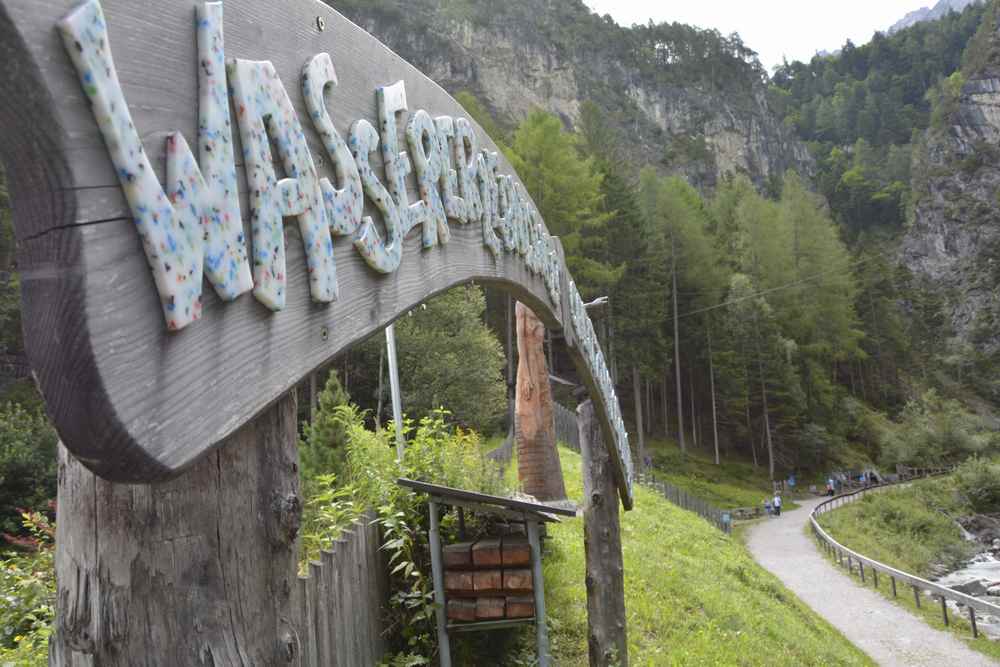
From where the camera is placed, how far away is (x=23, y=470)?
14.2 metres

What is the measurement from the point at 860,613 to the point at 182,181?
1480 centimetres

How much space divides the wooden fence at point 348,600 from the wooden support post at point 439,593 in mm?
407

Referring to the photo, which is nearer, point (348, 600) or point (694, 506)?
point (348, 600)

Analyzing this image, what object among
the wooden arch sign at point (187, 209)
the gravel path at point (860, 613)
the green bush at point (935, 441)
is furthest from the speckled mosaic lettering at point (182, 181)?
the green bush at point (935, 441)

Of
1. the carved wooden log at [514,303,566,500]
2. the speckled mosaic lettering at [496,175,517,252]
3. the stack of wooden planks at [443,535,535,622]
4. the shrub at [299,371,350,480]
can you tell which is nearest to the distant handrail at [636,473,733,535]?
the carved wooden log at [514,303,566,500]

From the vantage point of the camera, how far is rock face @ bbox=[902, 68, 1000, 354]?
54188mm

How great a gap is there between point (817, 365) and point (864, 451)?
490 centimetres

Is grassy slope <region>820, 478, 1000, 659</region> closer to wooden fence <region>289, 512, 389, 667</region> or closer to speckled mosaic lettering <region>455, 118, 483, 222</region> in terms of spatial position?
wooden fence <region>289, 512, 389, 667</region>

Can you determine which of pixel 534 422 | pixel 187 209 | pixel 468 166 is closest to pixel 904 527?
pixel 534 422

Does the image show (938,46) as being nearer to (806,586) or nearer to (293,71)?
(806,586)

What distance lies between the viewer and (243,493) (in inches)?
46.2

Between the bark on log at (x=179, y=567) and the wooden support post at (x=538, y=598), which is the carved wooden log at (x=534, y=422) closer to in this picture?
the wooden support post at (x=538, y=598)

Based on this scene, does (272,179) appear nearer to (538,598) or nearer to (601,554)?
(538,598)

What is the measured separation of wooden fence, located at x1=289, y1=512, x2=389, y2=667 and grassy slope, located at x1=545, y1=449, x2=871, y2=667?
1695 millimetres
